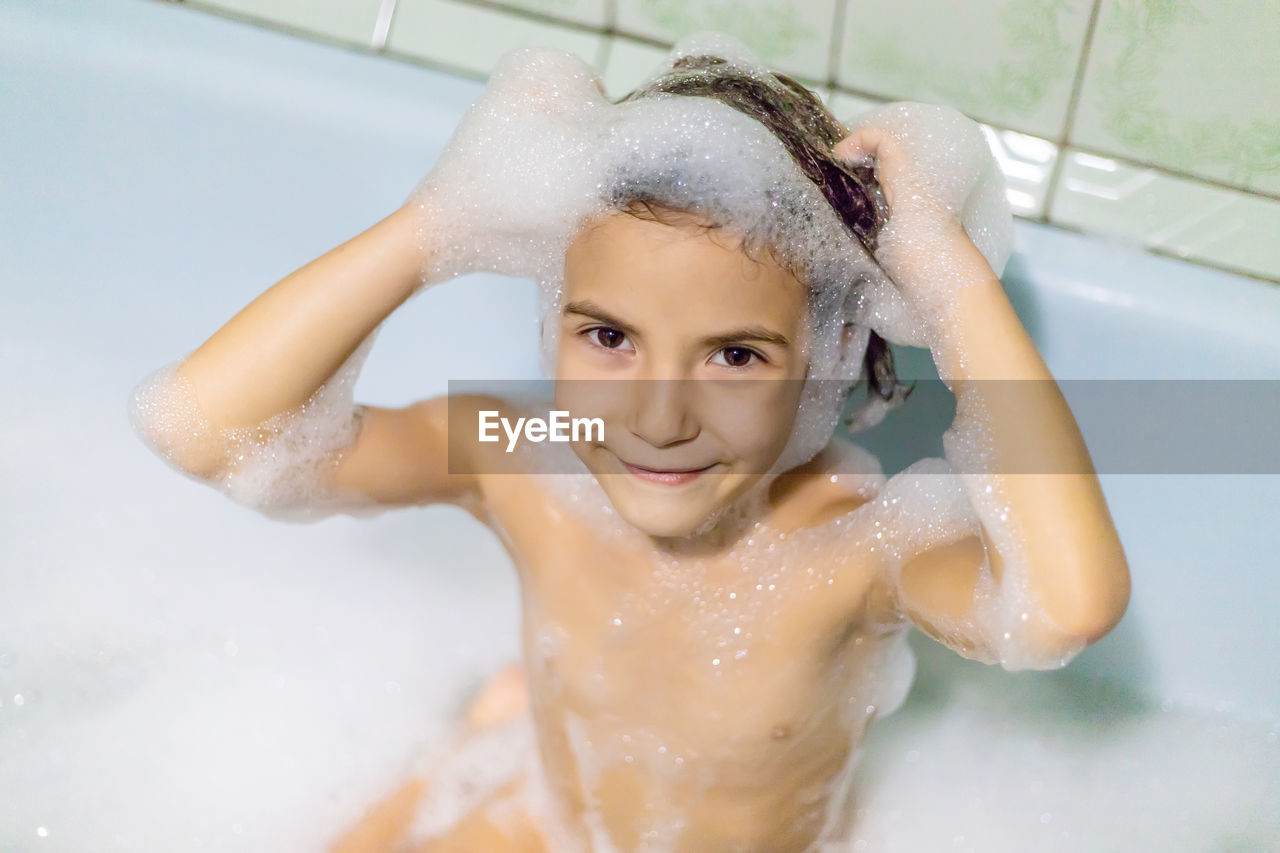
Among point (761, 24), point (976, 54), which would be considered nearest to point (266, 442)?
point (761, 24)

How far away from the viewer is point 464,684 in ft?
4.34

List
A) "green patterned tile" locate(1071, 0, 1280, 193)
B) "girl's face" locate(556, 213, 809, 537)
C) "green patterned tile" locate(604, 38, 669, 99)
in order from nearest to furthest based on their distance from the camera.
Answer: "girl's face" locate(556, 213, 809, 537), "green patterned tile" locate(1071, 0, 1280, 193), "green patterned tile" locate(604, 38, 669, 99)

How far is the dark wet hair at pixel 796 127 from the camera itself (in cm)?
83

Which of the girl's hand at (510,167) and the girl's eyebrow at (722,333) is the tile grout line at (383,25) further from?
the girl's eyebrow at (722,333)

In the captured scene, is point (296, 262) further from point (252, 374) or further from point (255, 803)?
point (255, 803)

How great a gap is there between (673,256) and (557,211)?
0.15m

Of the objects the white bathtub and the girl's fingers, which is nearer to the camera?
the girl's fingers

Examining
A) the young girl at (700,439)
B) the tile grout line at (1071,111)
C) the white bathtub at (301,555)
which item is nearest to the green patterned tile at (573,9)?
the white bathtub at (301,555)

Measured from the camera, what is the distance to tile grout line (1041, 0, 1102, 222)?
1.04 meters

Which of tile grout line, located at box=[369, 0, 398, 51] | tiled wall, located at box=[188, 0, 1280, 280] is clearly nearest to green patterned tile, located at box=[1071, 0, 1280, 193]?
tiled wall, located at box=[188, 0, 1280, 280]

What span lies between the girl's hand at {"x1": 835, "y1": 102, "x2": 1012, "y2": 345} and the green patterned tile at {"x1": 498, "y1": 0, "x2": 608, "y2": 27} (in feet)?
1.12

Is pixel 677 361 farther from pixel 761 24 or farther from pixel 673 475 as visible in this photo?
pixel 761 24

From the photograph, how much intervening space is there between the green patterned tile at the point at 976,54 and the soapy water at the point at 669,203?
7.2 inches

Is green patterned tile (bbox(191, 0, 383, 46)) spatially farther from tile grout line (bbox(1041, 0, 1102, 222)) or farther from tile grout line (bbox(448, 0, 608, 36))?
tile grout line (bbox(1041, 0, 1102, 222))
